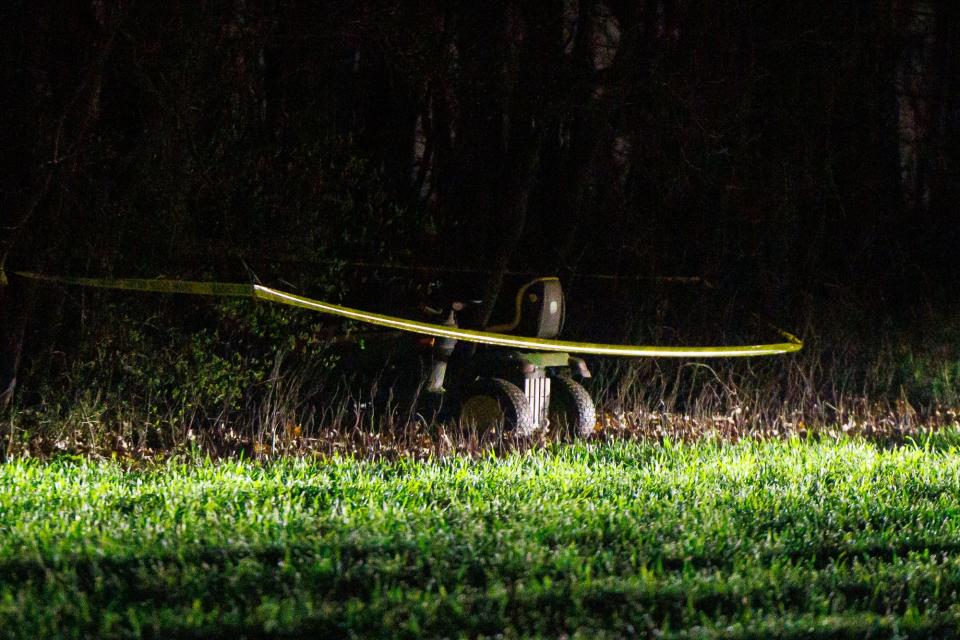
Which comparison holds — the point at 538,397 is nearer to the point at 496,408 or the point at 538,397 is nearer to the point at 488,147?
the point at 496,408

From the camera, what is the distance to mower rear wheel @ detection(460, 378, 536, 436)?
875 cm

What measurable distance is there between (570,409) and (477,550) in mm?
3983

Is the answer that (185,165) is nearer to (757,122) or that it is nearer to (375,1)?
(375,1)

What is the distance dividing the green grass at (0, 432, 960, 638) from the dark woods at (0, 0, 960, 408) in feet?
6.14

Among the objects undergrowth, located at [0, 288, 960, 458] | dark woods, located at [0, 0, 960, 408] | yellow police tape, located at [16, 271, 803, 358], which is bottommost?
undergrowth, located at [0, 288, 960, 458]

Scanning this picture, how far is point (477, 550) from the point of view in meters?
5.32

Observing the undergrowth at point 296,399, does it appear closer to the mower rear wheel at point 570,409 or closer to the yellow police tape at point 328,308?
the mower rear wheel at point 570,409

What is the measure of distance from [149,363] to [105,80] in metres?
1.84

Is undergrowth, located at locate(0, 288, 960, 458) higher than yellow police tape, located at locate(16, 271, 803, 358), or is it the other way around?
yellow police tape, located at locate(16, 271, 803, 358)

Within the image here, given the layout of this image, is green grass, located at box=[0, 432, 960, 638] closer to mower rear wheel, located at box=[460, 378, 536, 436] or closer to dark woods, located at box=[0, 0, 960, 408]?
mower rear wheel, located at box=[460, 378, 536, 436]

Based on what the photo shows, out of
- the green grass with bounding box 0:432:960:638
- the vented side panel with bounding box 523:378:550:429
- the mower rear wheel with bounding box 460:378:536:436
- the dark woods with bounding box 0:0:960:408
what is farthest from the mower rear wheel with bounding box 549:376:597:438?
the green grass with bounding box 0:432:960:638

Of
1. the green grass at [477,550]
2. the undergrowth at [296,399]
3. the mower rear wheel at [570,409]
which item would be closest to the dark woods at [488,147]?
the undergrowth at [296,399]

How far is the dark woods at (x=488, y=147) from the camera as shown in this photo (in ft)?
27.4

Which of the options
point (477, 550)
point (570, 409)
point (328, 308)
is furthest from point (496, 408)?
point (477, 550)
